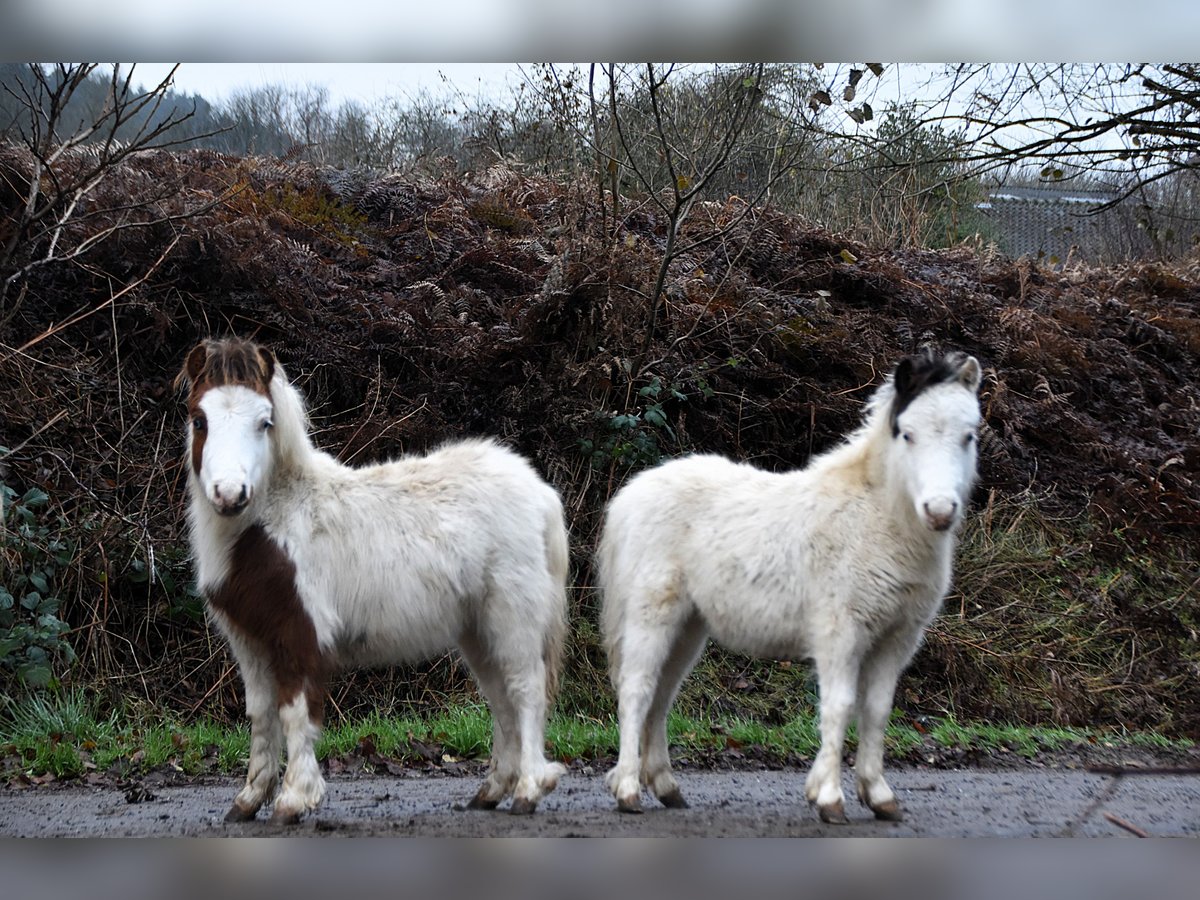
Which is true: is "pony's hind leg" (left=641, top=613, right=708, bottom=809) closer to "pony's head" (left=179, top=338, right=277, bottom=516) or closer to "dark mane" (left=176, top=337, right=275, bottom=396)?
"pony's head" (left=179, top=338, right=277, bottom=516)

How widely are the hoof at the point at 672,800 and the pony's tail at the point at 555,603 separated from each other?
686 millimetres

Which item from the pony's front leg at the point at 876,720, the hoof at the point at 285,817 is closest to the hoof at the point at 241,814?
the hoof at the point at 285,817

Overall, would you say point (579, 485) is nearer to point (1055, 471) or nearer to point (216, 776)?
point (216, 776)

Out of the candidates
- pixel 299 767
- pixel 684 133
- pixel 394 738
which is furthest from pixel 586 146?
pixel 299 767

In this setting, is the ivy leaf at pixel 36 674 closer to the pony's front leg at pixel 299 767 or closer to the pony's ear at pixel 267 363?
the pony's front leg at pixel 299 767

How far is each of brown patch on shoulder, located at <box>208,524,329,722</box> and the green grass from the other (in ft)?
6.16

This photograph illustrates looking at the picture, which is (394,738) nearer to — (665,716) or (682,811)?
(665,716)

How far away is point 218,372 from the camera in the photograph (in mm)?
4250

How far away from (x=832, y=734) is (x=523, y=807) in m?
Answer: 1.39

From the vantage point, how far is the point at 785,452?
8609 millimetres

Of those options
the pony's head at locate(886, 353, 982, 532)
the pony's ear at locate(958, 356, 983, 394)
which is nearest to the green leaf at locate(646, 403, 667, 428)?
the pony's head at locate(886, 353, 982, 532)

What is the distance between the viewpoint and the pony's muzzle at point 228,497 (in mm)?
3930

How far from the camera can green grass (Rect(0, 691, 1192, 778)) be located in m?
5.78
